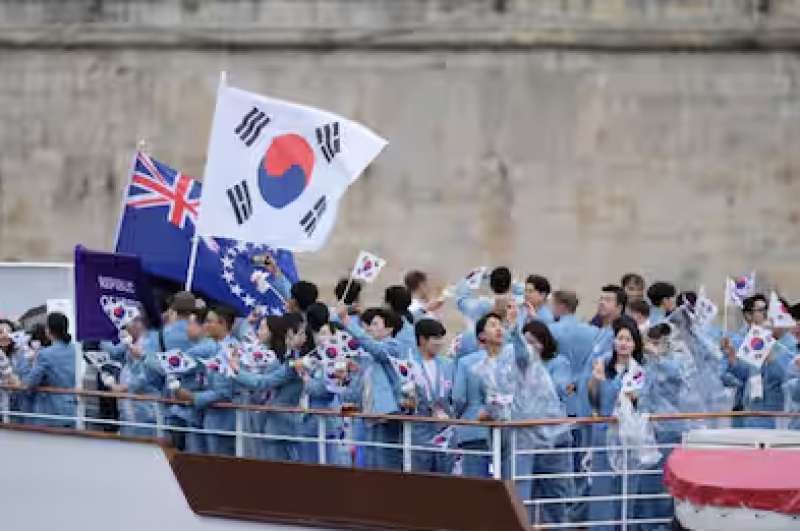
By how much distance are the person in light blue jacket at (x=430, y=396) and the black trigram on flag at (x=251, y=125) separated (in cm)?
171

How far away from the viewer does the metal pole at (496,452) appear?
29.8ft

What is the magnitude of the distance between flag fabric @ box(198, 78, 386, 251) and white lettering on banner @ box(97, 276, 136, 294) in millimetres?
501

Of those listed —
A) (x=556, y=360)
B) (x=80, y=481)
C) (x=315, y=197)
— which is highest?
(x=315, y=197)

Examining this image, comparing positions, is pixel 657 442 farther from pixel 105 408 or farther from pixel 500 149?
pixel 500 149

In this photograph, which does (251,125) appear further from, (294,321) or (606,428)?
(606,428)

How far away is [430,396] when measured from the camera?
31.3 ft

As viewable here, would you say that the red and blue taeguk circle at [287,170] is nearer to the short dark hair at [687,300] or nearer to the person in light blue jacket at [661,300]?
the person in light blue jacket at [661,300]

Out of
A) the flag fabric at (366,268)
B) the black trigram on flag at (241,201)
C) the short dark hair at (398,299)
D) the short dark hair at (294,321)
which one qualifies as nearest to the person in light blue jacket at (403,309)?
the short dark hair at (398,299)

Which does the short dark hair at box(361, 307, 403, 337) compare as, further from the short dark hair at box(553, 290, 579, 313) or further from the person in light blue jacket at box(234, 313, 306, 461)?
the short dark hair at box(553, 290, 579, 313)

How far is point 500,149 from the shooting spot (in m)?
20.1

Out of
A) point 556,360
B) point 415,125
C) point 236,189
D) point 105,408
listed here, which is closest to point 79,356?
point 105,408

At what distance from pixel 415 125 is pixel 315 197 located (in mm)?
9528

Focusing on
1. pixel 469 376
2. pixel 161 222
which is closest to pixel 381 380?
pixel 469 376

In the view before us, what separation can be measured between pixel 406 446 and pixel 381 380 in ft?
1.15
